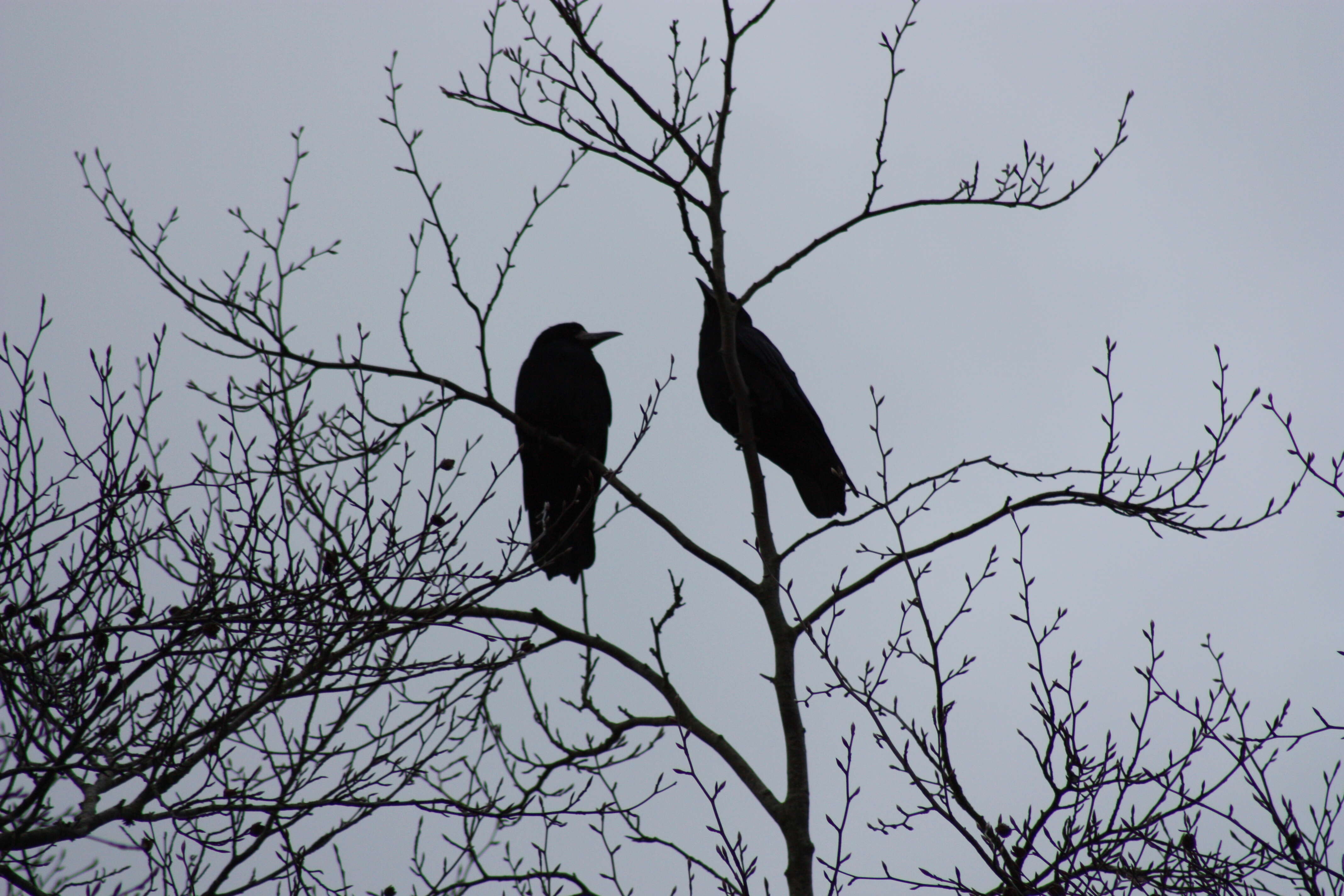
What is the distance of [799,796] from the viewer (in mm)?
3760

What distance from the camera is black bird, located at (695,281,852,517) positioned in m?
6.37

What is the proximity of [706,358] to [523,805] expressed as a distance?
10.3 ft

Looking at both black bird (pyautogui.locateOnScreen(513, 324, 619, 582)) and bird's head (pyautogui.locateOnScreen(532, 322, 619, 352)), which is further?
bird's head (pyautogui.locateOnScreen(532, 322, 619, 352))

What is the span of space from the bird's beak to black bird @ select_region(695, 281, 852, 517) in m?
0.88

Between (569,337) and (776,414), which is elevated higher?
(569,337)

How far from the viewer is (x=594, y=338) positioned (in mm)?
7238

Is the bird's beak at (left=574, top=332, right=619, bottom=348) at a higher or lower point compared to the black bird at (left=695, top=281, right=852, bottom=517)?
higher

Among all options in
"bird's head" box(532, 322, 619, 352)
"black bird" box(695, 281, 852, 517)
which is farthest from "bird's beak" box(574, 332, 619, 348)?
"black bird" box(695, 281, 852, 517)

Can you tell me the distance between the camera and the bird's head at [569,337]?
7219mm

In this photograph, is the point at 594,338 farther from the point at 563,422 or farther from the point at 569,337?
the point at 563,422

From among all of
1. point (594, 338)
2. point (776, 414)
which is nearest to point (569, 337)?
point (594, 338)

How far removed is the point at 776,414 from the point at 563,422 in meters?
1.24

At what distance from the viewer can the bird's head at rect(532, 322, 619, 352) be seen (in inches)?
284

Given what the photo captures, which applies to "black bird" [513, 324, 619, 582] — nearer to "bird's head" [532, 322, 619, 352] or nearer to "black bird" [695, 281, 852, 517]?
"bird's head" [532, 322, 619, 352]
